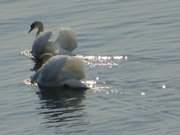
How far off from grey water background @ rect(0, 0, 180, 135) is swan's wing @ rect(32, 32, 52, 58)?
1.17 feet

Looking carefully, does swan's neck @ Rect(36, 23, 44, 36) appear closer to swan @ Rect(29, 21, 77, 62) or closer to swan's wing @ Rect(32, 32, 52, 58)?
swan @ Rect(29, 21, 77, 62)

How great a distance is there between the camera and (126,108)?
17969 mm

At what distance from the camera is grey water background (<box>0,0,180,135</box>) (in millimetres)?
17375

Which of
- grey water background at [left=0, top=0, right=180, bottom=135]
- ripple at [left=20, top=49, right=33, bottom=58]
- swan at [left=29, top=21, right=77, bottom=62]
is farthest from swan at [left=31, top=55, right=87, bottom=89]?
ripple at [left=20, top=49, right=33, bottom=58]

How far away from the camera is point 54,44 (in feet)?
80.7

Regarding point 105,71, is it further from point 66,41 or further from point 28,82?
point 66,41

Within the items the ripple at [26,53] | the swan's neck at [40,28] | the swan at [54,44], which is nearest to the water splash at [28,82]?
the swan at [54,44]

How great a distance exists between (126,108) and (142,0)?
37.3 feet

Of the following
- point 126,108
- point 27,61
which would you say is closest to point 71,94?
point 126,108

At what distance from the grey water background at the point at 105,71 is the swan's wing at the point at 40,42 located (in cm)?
36

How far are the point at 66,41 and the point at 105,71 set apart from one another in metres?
3.21

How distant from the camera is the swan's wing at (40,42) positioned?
969 inches

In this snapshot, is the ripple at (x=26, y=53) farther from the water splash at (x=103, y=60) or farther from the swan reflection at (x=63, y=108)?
the swan reflection at (x=63, y=108)

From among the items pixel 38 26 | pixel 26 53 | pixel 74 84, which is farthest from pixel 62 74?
pixel 38 26
